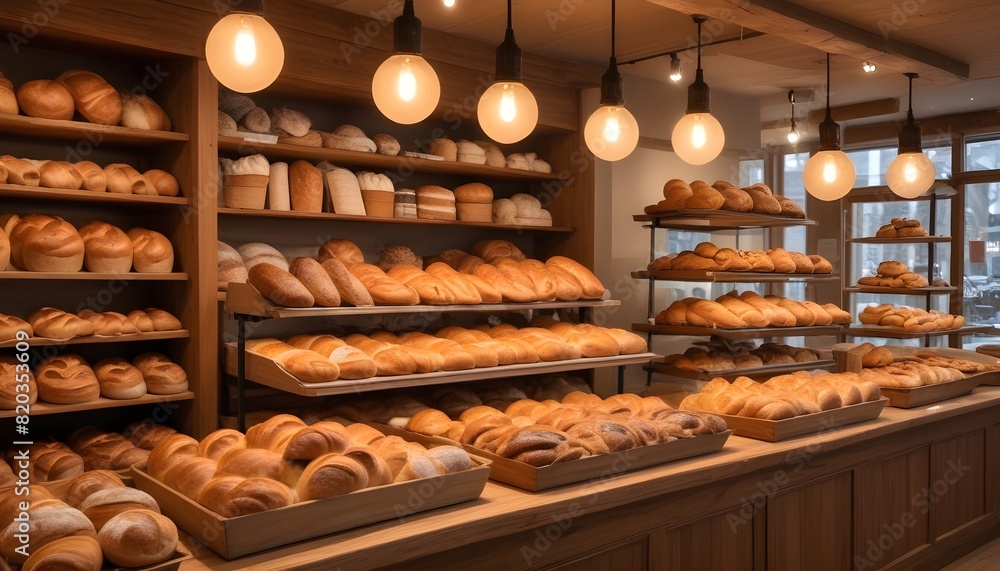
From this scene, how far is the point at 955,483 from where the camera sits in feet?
12.8

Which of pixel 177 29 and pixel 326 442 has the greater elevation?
pixel 177 29

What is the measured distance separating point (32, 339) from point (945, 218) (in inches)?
289

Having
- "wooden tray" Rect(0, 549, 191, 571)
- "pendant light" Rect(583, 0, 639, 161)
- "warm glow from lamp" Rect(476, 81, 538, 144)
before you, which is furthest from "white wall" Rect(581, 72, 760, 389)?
"wooden tray" Rect(0, 549, 191, 571)

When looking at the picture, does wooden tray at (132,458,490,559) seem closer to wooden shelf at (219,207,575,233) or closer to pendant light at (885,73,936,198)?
wooden shelf at (219,207,575,233)

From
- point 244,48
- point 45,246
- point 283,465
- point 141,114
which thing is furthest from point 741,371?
point 45,246

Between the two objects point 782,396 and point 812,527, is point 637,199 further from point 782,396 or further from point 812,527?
point 812,527

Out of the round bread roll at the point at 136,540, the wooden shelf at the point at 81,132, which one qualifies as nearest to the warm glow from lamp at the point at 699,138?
the wooden shelf at the point at 81,132

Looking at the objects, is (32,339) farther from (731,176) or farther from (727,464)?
(731,176)

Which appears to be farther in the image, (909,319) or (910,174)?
(909,319)

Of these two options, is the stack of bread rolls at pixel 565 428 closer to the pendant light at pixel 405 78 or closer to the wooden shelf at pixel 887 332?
the pendant light at pixel 405 78

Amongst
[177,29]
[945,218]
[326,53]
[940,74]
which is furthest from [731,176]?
[177,29]

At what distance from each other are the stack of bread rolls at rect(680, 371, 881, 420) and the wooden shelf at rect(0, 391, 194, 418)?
6.73 feet

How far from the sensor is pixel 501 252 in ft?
14.0

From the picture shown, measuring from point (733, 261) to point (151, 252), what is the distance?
275cm
